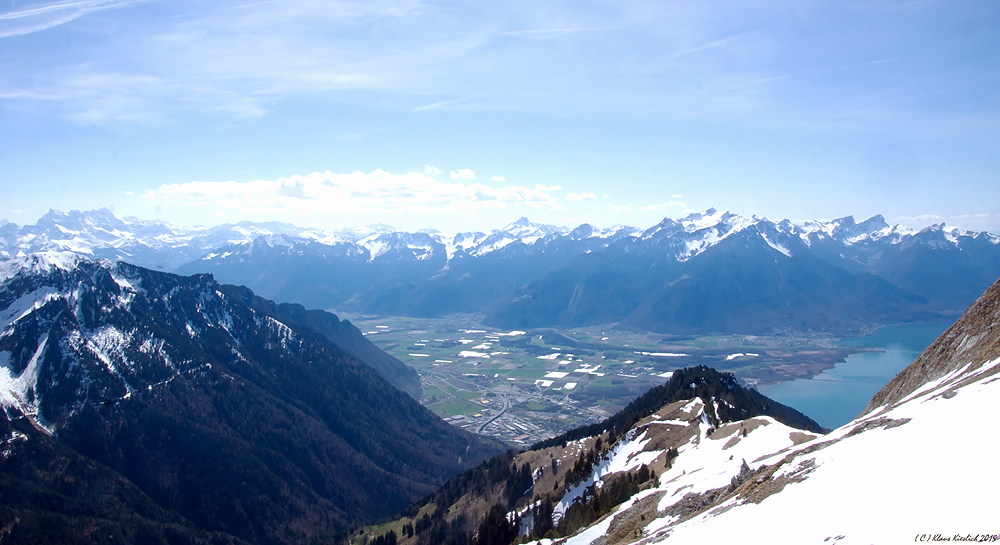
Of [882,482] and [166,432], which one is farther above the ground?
[882,482]

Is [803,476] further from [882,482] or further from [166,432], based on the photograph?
A: [166,432]

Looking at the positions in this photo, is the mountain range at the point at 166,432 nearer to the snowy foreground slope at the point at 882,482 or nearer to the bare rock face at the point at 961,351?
the snowy foreground slope at the point at 882,482

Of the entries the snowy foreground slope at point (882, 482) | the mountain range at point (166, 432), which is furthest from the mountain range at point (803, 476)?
the mountain range at point (166, 432)

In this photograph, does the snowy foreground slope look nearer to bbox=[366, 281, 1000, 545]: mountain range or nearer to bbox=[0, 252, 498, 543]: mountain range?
bbox=[366, 281, 1000, 545]: mountain range

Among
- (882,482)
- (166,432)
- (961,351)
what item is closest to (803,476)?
(882,482)

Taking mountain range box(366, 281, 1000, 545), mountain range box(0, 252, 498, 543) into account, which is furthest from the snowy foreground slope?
mountain range box(0, 252, 498, 543)

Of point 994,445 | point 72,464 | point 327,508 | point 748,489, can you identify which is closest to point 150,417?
point 72,464

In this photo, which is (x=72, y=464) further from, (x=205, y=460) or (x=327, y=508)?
(x=327, y=508)
